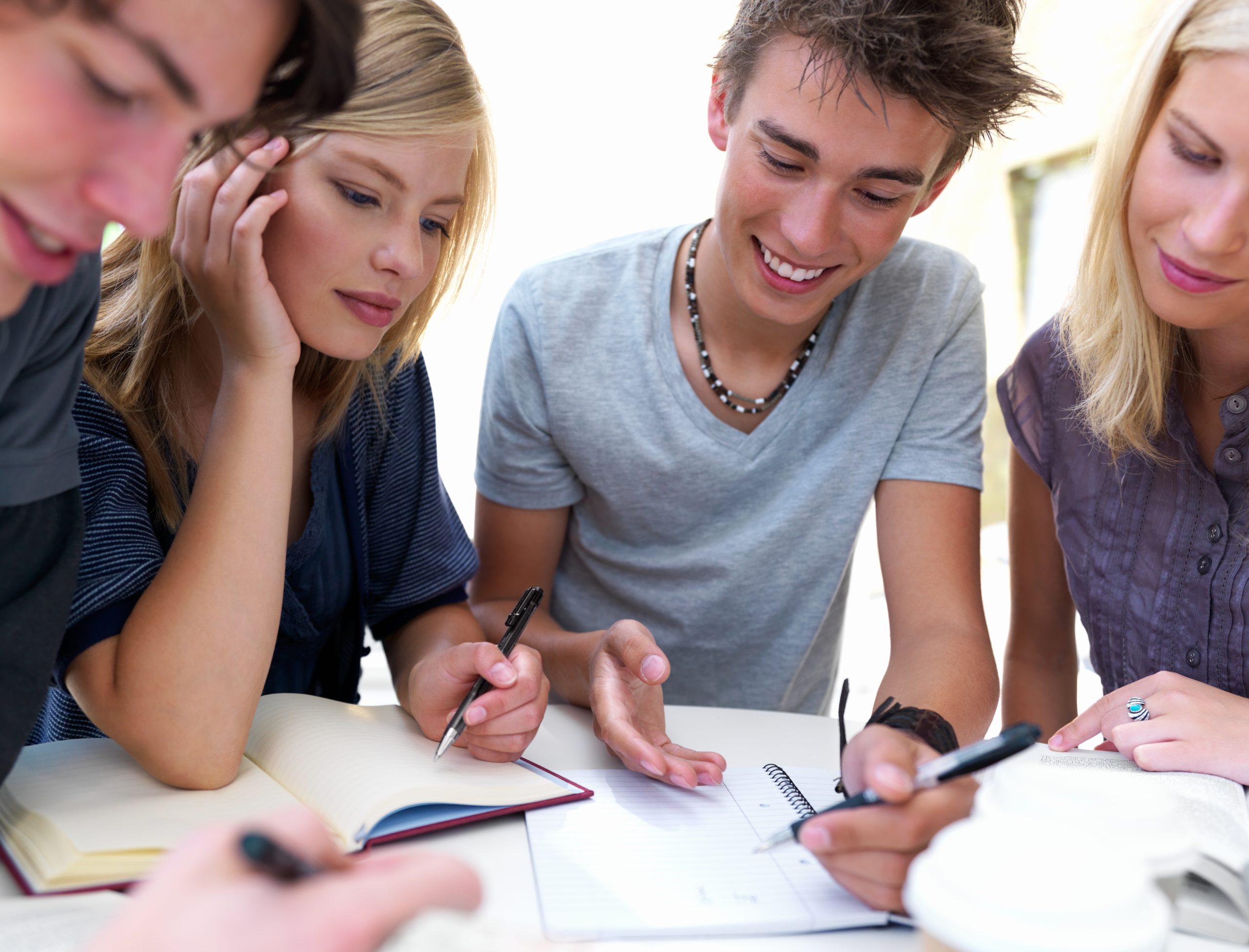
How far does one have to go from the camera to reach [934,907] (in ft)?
1.58

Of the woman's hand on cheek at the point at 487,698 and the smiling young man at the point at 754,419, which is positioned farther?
the smiling young man at the point at 754,419

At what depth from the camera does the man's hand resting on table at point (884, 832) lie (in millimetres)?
681

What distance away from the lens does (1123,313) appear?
3.96 feet

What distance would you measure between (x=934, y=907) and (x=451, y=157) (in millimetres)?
814

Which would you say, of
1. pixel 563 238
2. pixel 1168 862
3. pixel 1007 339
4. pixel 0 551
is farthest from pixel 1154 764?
pixel 1007 339

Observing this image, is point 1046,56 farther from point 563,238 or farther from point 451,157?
point 451,157

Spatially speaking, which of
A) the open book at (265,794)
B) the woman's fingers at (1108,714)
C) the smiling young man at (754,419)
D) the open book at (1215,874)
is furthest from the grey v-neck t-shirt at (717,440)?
the open book at (1215,874)

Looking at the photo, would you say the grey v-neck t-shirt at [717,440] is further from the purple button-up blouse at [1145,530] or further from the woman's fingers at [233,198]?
the woman's fingers at [233,198]

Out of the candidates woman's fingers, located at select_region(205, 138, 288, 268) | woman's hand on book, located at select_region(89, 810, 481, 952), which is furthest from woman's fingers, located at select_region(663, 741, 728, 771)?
woman's fingers, located at select_region(205, 138, 288, 268)

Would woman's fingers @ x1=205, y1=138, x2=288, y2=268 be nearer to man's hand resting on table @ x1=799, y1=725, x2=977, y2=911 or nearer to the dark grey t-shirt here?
the dark grey t-shirt

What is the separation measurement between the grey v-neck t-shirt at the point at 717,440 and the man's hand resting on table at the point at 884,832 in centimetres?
74

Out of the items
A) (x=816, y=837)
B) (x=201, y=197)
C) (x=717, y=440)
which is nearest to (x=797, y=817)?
(x=816, y=837)

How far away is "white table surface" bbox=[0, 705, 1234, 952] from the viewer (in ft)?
2.24

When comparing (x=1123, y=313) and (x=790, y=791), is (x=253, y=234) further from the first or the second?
(x=1123, y=313)
